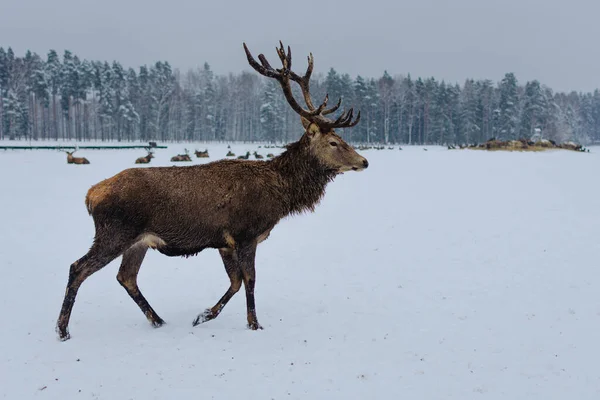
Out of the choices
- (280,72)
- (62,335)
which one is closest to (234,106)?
(280,72)

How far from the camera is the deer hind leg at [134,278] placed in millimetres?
6250

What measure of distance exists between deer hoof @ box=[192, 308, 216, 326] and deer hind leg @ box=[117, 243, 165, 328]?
0.45 m

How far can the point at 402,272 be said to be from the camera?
29.9 feet

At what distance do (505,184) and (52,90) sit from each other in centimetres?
8794

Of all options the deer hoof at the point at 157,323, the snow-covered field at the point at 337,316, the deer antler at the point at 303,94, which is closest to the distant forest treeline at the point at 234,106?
the snow-covered field at the point at 337,316

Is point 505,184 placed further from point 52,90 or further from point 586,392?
point 52,90

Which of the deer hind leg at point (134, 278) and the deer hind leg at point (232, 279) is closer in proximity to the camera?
the deer hind leg at point (134, 278)

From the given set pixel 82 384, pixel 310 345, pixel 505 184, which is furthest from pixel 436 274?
pixel 505 184

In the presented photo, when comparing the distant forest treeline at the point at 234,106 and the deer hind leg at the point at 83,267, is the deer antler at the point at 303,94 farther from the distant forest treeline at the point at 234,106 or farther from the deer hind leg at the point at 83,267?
the distant forest treeline at the point at 234,106

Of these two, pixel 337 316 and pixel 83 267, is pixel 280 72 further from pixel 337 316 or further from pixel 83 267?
pixel 83 267

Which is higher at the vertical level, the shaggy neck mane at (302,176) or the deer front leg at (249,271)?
the shaggy neck mane at (302,176)

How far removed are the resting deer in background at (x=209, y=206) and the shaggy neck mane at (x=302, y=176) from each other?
0.6 inches

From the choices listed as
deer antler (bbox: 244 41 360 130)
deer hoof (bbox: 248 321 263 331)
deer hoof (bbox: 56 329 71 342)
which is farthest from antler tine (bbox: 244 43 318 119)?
deer hoof (bbox: 56 329 71 342)

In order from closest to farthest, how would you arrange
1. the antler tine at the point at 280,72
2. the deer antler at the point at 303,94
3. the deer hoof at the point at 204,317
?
the deer hoof at the point at 204,317, the deer antler at the point at 303,94, the antler tine at the point at 280,72
